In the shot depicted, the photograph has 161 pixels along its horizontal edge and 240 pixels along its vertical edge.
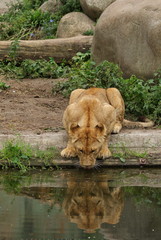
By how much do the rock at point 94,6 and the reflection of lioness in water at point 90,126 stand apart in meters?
7.28

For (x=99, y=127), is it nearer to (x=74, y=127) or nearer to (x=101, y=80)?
(x=74, y=127)

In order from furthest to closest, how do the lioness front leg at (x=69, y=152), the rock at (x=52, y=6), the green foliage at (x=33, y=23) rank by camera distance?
the rock at (x=52, y=6) → the green foliage at (x=33, y=23) → the lioness front leg at (x=69, y=152)

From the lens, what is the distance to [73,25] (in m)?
17.8

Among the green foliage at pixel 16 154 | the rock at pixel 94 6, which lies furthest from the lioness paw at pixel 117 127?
the rock at pixel 94 6

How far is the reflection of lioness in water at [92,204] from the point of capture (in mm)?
7545

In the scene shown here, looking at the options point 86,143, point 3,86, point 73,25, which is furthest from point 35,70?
point 86,143

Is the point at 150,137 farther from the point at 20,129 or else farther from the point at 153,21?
the point at 153,21

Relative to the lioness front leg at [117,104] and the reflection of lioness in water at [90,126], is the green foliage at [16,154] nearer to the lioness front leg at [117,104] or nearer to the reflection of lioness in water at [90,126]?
the reflection of lioness in water at [90,126]

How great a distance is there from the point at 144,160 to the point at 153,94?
7.02ft

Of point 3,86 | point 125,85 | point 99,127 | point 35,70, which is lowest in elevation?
point 35,70

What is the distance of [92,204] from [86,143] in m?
1.59

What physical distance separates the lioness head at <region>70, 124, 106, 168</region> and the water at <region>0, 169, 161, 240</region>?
22cm

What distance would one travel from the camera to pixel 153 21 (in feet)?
42.1

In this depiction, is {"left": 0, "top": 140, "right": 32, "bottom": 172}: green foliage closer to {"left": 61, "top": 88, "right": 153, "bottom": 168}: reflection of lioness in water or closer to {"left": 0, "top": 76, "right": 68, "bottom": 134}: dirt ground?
{"left": 61, "top": 88, "right": 153, "bottom": 168}: reflection of lioness in water
